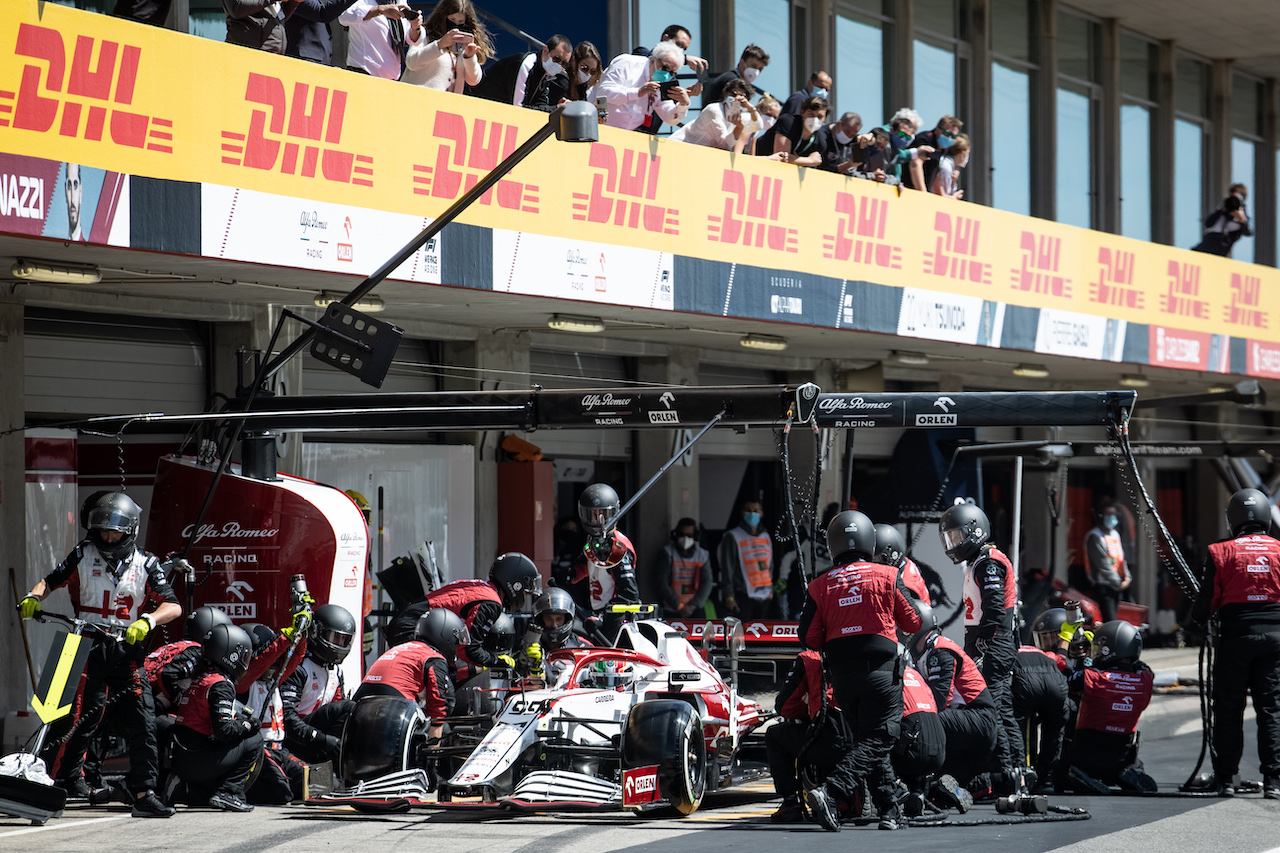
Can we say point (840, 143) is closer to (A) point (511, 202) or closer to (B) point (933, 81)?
(A) point (511, 202)

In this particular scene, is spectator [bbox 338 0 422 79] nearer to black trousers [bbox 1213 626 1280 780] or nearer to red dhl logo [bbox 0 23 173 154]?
red dhl logo [bbox 0 23 173 154]

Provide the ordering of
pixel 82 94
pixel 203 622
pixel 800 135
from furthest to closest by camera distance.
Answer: pixel 800 135
pixel 203 622
pixel 82 94

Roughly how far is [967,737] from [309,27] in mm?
6250

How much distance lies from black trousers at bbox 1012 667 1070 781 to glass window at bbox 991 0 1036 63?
13.9 meters

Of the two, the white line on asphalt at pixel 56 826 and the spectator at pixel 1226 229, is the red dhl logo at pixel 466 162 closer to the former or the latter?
the white line on asphalt at pixel 56 826

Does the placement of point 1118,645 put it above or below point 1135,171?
below

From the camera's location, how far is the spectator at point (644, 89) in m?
12.9

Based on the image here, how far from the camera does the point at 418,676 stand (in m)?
9.79

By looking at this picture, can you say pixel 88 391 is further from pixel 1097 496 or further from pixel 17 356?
pixel 1097 496

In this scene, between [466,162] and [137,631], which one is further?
[466,162]

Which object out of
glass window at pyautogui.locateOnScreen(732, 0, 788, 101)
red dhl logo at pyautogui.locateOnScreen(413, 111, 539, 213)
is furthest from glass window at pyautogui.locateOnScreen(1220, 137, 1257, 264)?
red dhl logo at pyautogui.locateOnScreen(413, 111, 539, 213)

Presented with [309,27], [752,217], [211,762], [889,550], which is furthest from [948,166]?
[211,762]

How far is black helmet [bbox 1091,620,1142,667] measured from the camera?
10445mm

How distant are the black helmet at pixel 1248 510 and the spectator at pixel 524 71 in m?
5.93
